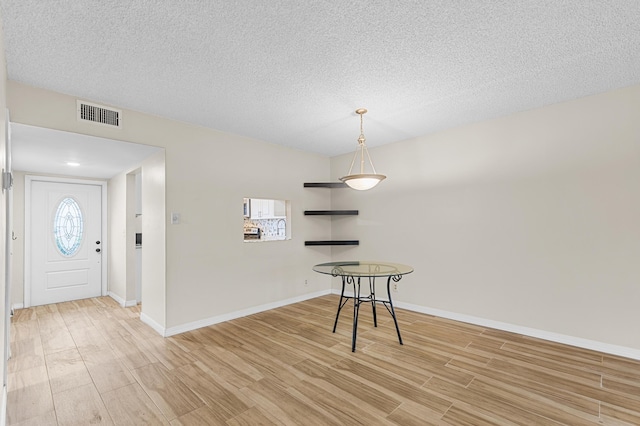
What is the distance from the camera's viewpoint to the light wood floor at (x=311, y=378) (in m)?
1.96

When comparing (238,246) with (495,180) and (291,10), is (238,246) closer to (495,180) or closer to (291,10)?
(291,10)

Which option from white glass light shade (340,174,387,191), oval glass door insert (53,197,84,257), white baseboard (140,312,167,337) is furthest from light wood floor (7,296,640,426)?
oval glass door insert (53,197,84,257)

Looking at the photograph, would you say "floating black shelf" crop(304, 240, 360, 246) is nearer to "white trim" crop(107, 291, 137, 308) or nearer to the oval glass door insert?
"white trim" crop(107, 291, 137, 308)

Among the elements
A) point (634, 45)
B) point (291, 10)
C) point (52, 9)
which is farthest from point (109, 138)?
point (634, 45)

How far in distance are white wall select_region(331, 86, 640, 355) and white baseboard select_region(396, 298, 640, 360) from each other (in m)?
0.04

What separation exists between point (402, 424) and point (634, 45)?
3.10 m

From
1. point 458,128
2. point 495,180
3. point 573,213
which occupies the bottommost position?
point 573,213

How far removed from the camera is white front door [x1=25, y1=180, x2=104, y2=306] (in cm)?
474

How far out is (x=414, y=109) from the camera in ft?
10.6

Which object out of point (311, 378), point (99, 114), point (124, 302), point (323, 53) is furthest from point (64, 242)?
point (323, 53)

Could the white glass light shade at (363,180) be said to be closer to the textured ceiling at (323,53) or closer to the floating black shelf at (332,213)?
the textured ceiling at (323,53)

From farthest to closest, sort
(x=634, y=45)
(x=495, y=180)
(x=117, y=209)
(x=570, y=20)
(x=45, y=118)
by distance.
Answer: (x=117, y=209)
(x=495, y=180)
(x=45, y=118)
(x=634, y=45)
(x=570, y=20)

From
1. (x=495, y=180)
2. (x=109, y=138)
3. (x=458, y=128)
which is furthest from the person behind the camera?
(x=458, y=128)

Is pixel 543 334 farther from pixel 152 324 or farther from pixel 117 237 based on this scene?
pixel 117 237
